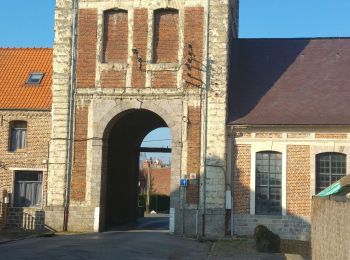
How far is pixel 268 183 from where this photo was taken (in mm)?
22703

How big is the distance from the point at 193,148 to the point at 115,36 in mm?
5512

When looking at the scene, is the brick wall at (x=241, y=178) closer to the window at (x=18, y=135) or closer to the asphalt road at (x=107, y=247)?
the asphalt road at (x=107, y=247)

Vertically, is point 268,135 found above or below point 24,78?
below

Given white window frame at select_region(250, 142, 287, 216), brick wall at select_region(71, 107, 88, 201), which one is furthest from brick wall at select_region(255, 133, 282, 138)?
brick wall at select_region(71, 107, 88, 201)

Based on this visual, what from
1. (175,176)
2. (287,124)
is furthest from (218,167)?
(287,124)

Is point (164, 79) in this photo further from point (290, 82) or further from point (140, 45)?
point (290, 82)

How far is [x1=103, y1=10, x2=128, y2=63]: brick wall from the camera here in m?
23.6

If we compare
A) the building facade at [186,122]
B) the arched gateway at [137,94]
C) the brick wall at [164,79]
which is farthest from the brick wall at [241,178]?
the brick wall at [164,79]

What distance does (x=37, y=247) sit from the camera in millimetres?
17500

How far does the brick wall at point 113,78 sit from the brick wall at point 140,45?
1.46 feet

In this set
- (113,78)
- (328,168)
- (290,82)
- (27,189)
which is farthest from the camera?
(290,82)

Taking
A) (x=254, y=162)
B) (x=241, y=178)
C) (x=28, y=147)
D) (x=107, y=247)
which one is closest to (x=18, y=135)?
(x=28, y=147)

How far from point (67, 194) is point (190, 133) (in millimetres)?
5378

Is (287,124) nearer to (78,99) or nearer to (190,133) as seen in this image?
(190,133)
